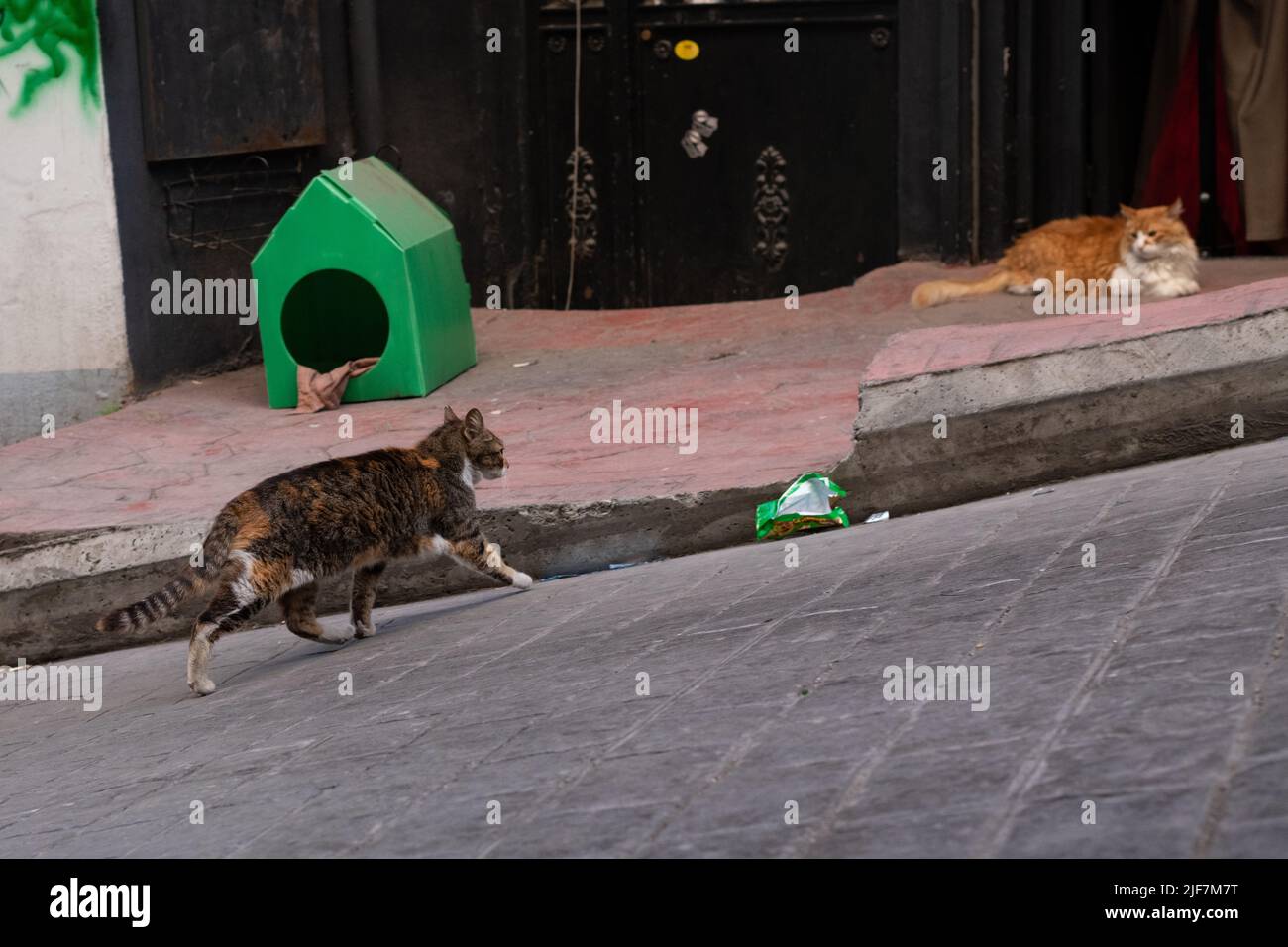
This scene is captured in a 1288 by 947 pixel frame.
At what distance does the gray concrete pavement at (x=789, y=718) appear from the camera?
2.70 meters

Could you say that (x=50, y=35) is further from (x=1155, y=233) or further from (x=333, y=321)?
(x=1155, y=233)

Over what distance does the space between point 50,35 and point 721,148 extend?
159 inches

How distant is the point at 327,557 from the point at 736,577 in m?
1.22

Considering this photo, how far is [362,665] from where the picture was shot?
4750 millimetres

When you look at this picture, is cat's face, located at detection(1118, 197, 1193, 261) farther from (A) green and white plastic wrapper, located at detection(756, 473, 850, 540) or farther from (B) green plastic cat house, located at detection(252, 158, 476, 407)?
(A) green and white plastic wrapper, located at detection(756, 473, 850, 540)

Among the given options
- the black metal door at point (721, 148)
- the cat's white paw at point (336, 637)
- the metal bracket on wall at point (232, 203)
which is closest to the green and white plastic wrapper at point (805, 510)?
the cat's white paw at point (336, 637)

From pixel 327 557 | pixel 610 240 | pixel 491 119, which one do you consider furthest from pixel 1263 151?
pixel 327 557

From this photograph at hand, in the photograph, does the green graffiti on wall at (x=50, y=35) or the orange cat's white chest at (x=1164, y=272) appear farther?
the orange cat's white chest at (x=1164, y=272)

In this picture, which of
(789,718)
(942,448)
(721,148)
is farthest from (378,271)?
(789,718)

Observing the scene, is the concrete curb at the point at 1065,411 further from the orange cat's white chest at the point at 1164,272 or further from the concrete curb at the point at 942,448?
the orange cat's white chest at the point at 1164,272

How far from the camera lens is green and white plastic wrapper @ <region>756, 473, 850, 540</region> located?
564cm
